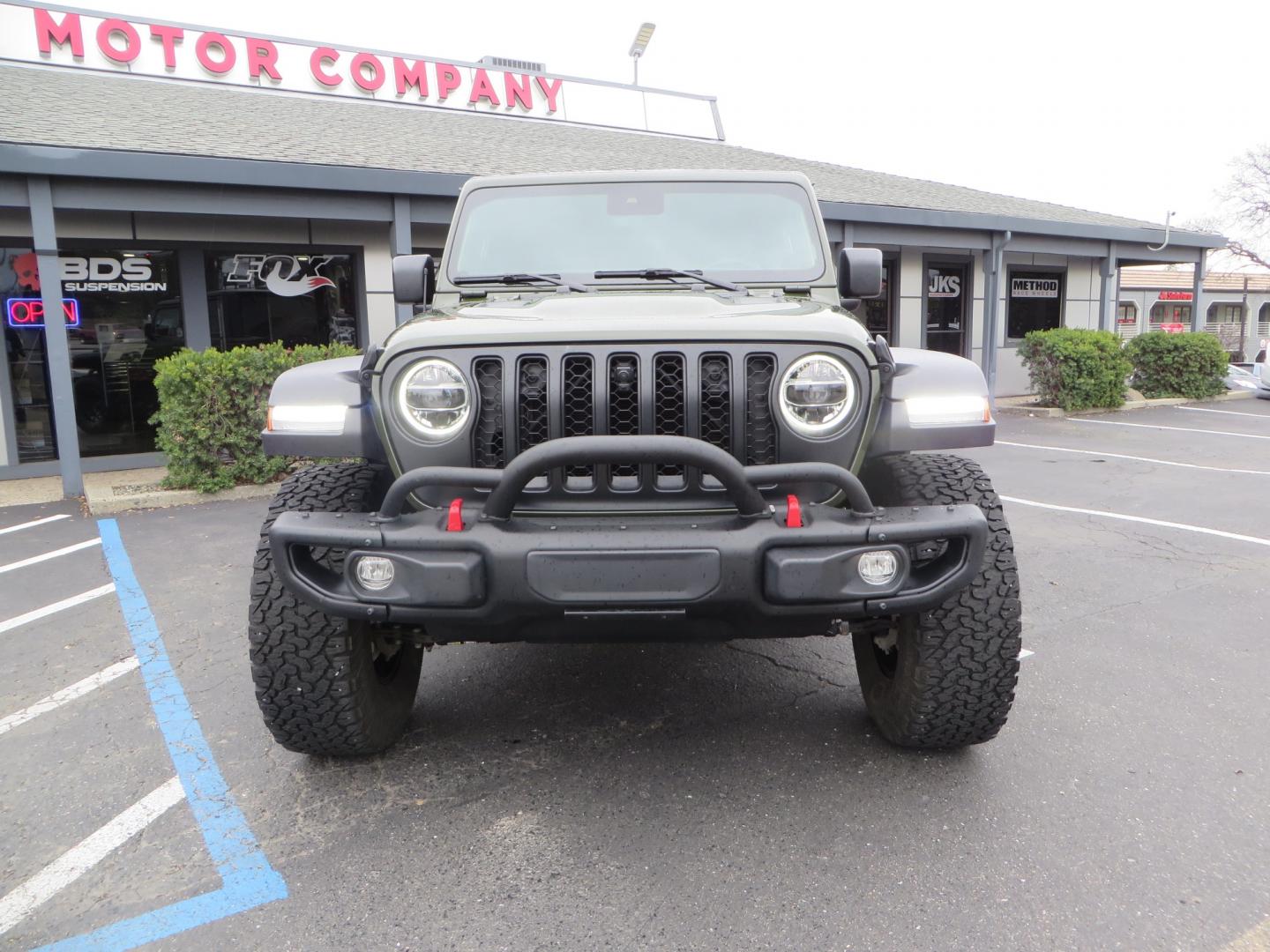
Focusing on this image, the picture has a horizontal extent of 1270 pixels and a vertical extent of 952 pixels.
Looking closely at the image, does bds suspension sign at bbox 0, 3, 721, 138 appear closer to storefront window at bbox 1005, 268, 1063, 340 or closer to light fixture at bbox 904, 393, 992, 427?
storefront window at bbox 1005, 268, 1063, 340

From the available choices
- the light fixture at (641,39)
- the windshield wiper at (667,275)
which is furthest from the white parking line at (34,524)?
the light fixture at (641,39)

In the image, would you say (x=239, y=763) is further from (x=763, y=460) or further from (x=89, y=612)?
(x=89, y=612)

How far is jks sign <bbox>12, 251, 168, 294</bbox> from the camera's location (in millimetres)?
9797

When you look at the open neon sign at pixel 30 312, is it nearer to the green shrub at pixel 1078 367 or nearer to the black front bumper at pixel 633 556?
the black front bumper at pixel 633 556

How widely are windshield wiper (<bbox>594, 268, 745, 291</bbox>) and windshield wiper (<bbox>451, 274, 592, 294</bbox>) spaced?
139 mm

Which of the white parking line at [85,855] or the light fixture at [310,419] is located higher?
the light fixture at [310,419]

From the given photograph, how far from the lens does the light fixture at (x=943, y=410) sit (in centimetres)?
255

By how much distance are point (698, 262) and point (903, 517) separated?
1.57m

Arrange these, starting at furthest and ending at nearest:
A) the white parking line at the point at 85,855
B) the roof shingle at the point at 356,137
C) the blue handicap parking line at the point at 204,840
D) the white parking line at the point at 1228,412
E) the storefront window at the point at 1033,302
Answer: the storefront window at the point at 1033,302, the white parking line at the point at 1228,412, the roof shingle at the point at 356,137, the white parking line at the point at 85,855, the blue handicap parking line at the point at 204,840

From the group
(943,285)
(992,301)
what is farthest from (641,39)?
(992,301)

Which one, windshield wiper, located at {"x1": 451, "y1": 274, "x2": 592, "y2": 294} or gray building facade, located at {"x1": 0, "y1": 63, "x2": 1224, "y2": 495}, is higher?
gray building facade, located at {"x1": 0, "y1": 63, "x2": 1224, "y2": 495}

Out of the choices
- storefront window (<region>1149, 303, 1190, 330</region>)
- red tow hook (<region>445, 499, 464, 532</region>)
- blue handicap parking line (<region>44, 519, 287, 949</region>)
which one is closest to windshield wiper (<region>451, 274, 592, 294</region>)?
red tow hook (<region>445, 499, 464, 532</region>)

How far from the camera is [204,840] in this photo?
2.54 meters

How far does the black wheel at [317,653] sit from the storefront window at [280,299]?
356 inches
